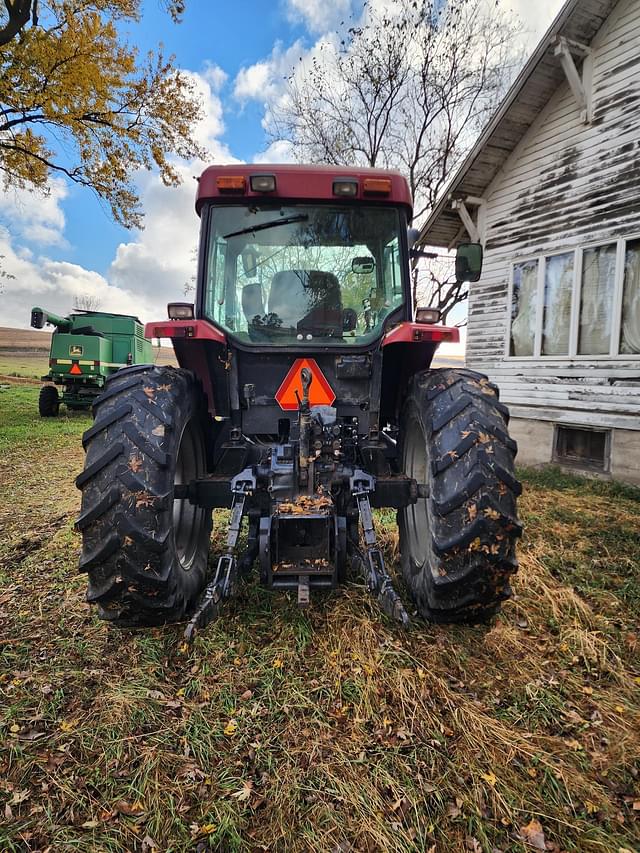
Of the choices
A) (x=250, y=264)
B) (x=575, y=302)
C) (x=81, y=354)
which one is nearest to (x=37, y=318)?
(x=81, y=354)

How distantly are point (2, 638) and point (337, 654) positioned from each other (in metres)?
1.83

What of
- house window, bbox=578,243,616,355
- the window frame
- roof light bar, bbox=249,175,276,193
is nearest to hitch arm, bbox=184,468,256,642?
roof light bar, bbox=249,175,276,193

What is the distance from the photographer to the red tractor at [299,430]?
2236mm

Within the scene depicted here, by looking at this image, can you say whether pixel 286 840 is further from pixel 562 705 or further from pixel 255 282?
pixel 255 282

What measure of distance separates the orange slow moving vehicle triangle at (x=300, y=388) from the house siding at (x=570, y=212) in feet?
16.2

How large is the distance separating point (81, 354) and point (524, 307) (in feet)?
33.7

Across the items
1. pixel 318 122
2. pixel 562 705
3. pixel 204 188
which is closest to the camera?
pixel 562 705

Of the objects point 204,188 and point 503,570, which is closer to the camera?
point 503,570

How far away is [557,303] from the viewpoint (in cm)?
729

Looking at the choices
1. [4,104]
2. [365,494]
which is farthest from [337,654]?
[4,104]

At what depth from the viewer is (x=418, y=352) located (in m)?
3.03

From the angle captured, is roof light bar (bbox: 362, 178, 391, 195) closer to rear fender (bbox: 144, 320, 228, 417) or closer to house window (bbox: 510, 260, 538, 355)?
rear fender (bbox: 144, 320, 228, 417)

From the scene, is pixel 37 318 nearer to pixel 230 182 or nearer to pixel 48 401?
pixel 48 401

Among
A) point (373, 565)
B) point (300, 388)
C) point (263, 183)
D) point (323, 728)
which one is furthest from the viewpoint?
point (300, 388)
